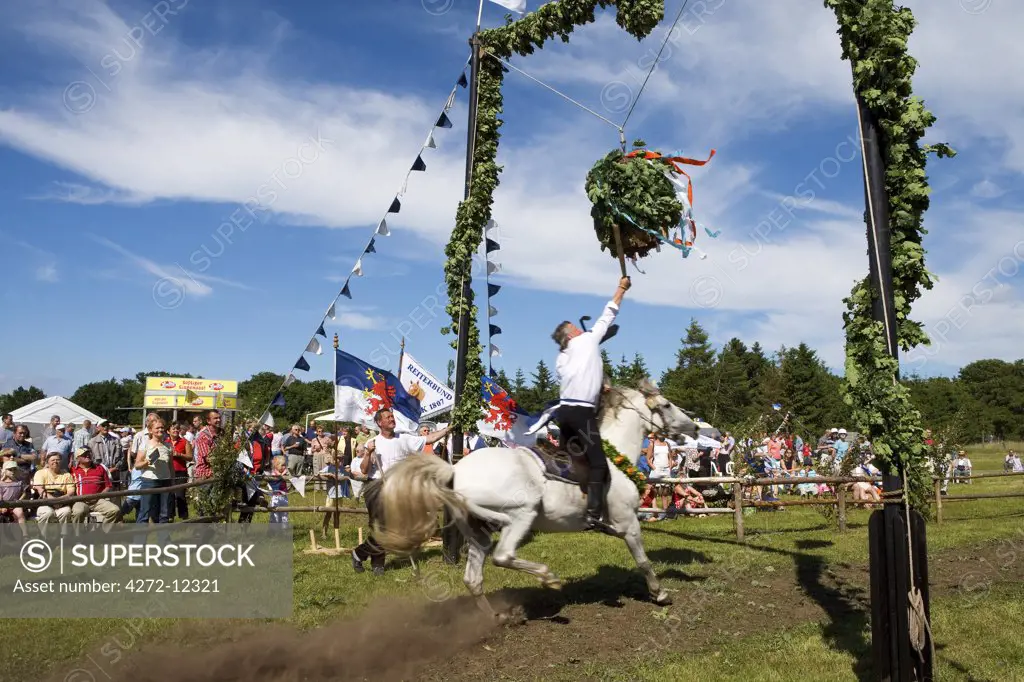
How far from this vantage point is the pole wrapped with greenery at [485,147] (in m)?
10.1

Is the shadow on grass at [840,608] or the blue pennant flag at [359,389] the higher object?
the blue pennant flag at [359,389]

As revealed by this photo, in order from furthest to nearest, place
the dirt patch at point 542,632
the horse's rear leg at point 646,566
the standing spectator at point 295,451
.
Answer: the standing spectator at point 295,451, the horse's rear leg at point 646,566, the dirt patch at point 542,632

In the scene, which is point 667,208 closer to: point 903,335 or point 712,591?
point 903,335

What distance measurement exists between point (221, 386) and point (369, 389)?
4336cm

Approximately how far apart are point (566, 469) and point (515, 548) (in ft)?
3.33

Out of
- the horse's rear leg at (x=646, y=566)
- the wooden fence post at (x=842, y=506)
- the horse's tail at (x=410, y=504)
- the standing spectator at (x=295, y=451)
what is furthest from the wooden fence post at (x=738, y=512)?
the standing spectator at (x=295, y=451)

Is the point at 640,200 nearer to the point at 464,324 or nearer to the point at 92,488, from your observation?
the point at 464,324

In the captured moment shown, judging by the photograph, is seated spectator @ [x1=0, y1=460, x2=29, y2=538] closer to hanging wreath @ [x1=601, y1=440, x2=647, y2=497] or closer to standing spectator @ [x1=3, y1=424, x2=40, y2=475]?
standing spectator @ [x1=3, y1=424, x2=40, y2=475]

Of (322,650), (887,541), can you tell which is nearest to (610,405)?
(887,541)

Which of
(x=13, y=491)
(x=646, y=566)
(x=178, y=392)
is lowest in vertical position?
(x=646, y=566)

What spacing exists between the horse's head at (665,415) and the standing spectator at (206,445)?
25.3 ft

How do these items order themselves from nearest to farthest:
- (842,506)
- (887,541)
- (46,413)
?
1. (887,541)
2. (842,506)
3. (46,413)

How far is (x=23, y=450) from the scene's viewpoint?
15.3 metres

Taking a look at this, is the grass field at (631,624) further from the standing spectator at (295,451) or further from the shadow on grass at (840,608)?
the standing spectator at (295,451)
